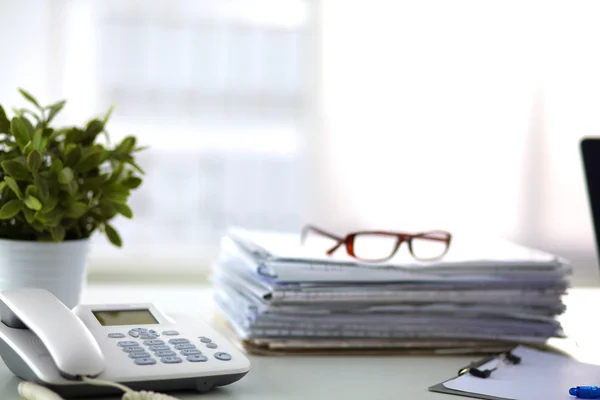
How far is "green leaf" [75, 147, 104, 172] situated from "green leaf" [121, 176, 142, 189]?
6cm

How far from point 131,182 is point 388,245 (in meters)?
0.41

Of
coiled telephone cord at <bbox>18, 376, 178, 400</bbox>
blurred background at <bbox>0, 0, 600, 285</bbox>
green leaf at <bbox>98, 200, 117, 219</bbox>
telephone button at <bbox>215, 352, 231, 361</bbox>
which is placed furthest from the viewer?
blurred background at <bbox>0, 0, 600, 285</bbox>

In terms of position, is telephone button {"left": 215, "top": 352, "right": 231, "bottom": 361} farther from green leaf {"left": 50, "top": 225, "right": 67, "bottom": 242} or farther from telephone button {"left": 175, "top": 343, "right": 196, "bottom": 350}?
green leaf {"left": 50, "top": 225, "right": 67, "bottom": 242}

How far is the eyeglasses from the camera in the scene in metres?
1.07

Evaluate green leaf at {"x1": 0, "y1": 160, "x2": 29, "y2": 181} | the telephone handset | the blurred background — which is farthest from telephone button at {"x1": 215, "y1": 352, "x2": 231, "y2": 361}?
the blurred background

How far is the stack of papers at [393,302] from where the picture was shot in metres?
0.98

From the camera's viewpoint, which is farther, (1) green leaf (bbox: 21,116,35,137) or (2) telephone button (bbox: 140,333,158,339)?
(1) green leaf (bbox: 21,116,35,137)

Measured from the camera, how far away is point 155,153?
7.67ft

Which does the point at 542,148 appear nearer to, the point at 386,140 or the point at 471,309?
the point at 386,140

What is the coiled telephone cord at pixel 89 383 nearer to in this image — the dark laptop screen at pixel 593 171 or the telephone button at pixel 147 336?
the telephone button at pixel 147 336

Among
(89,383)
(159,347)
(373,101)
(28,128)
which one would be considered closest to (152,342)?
(159,347)

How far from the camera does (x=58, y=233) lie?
3.34ft

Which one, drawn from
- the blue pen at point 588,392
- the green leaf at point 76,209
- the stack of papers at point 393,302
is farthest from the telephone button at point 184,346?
the blue pen at point 588,392

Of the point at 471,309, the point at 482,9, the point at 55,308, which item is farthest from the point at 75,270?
the point at 482,9
